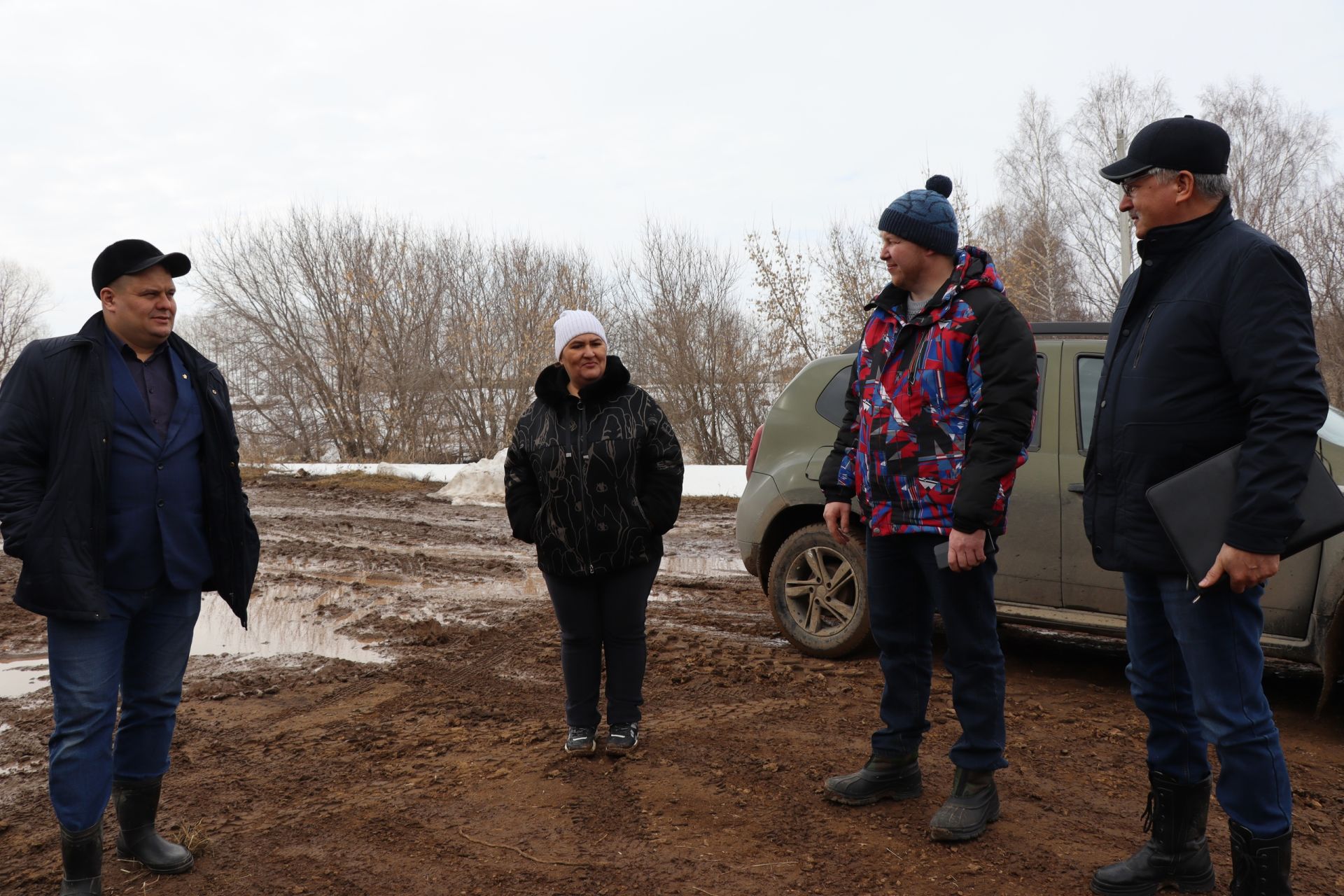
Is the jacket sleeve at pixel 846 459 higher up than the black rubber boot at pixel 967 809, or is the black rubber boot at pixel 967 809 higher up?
the jacket sleeve at pixel 846 459

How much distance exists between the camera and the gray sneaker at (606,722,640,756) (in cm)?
438

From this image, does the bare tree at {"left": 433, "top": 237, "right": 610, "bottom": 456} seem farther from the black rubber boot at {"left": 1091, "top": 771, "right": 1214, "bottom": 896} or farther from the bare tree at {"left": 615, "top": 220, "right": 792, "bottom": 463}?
the black rubber boot at {"left": 1091, "top": 771, "right": 1214, "bottom": 896}

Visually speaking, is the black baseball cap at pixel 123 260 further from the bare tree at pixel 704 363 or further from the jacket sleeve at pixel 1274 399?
the bare tree at pixel 704 363

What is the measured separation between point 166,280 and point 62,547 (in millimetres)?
910

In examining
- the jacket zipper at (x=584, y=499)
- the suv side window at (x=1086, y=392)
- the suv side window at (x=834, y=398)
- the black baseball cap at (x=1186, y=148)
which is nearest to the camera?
the black baseball cap at (x=1186, y=148)

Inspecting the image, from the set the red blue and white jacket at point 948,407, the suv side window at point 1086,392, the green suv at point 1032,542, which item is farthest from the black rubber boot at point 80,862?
the suv side window at point 1086,392

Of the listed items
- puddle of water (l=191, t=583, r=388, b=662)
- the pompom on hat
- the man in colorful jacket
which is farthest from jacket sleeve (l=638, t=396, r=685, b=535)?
puddle of water (l=191, t=583, r=388, b=662)

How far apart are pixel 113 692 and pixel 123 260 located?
4.46 feet

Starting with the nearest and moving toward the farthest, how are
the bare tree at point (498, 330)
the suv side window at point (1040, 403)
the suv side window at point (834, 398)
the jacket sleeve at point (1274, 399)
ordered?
the jacket sleeve at point (1274, 399) < the suv side window at point (1040, 403) < the suv side window at point (834, 398) < the bare tree at point (498, 330)

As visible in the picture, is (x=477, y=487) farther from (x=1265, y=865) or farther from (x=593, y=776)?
(x=1265, y=865)

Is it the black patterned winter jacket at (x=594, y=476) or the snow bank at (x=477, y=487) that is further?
the snow bank at (x=477, y=487)

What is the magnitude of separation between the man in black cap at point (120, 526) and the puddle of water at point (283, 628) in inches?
119

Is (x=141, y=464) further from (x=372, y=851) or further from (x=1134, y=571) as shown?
(x=1134, y=571)

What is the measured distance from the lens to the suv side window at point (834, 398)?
6090mm
